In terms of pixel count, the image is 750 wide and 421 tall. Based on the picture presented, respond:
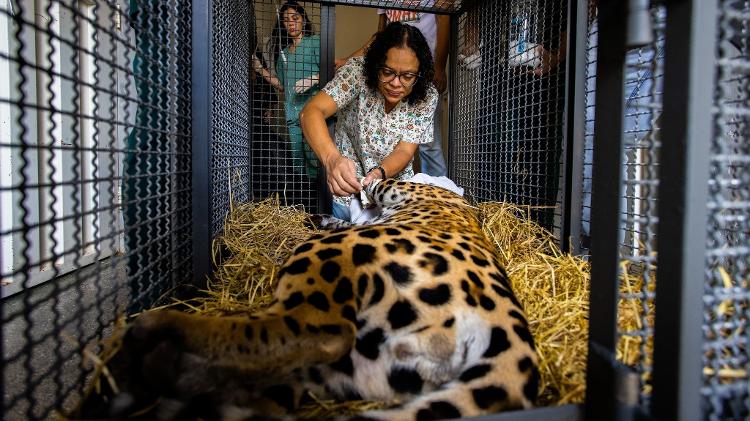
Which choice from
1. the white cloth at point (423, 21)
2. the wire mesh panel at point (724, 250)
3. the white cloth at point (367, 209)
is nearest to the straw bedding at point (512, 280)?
the wire mesh panel at point (724, 250)

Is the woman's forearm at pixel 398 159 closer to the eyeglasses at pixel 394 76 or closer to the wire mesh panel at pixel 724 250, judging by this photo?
the eyeglasses at pixel 394 76

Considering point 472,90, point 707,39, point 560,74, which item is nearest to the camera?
point 707,39

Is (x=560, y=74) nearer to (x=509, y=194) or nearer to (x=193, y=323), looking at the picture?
(x=509, y=194)

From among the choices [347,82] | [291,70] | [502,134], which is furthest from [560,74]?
[291,70]

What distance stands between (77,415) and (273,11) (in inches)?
117

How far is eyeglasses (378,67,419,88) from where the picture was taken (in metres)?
2.43

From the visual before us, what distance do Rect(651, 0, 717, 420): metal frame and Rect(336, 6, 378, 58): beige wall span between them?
17.6 feet

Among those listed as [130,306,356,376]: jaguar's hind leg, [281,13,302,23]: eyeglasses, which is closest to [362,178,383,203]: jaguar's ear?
[281,13,302,23]: eyeglasses

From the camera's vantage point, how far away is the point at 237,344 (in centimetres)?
75

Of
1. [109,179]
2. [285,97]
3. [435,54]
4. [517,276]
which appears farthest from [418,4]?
[109,179]

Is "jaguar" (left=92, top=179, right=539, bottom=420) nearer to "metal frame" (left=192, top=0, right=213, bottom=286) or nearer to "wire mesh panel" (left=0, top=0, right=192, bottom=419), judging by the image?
"wire mesh panel" (left=0, top=0, right=192, bottom=419)

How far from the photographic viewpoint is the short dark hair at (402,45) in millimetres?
2493

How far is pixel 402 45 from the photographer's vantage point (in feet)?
8.06

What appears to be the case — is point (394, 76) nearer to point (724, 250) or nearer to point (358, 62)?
point (358, 62)
